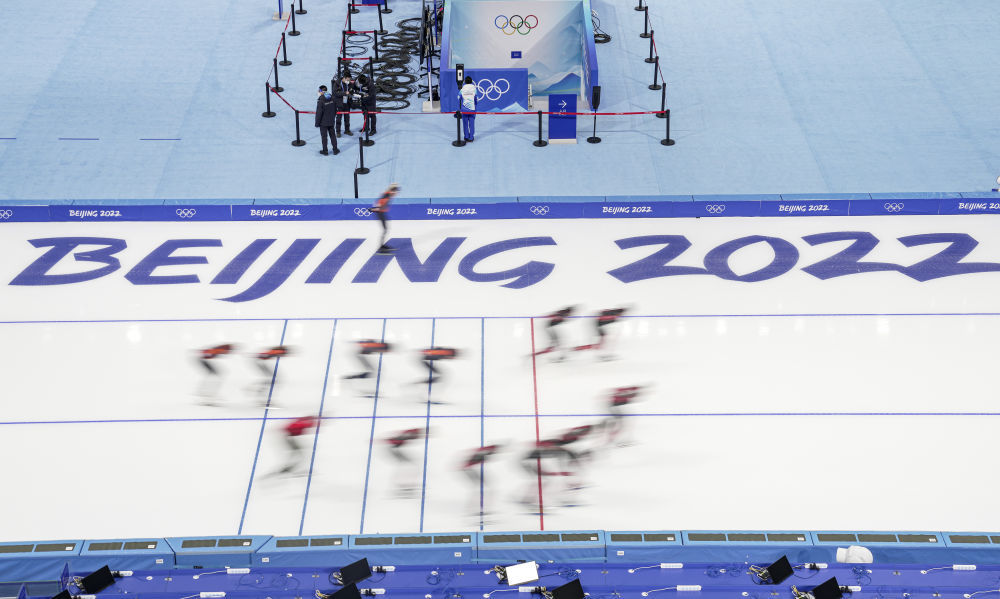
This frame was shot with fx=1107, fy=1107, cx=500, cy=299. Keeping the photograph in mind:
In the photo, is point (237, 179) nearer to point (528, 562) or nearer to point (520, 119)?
point (520, 119)

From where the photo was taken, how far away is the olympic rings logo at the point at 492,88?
2175 centimetres

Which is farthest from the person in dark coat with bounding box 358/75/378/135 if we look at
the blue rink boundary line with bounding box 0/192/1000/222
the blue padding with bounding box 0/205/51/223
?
the blue padding with bounding box 0/205/51/223

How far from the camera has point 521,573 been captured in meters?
10.1

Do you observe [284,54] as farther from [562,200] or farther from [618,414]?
[618,414]

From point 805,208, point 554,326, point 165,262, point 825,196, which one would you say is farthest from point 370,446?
point 825,196

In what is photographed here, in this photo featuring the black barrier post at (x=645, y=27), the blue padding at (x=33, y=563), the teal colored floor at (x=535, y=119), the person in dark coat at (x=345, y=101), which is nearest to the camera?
the blue padding at (x=33, y=563)

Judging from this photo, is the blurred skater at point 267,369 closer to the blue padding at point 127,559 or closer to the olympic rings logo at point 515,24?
the blue padding at point 127,559

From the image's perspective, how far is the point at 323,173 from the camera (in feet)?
65.6

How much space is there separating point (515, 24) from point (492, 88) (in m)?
2.18

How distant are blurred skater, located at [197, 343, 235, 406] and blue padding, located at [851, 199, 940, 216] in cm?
959

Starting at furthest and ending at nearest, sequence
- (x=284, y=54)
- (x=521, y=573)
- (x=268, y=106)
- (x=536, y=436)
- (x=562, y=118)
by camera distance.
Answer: (x=284, y=54)
(x=268, y=106)
(x=562, y=118)
(x=536, y=436)
(x=521, y=573)

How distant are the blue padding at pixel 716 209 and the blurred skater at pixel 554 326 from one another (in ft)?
10.3

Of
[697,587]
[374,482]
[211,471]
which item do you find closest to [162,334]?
[211,471]

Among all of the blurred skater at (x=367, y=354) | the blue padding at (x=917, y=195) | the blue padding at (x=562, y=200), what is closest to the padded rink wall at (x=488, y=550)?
the blurred skater at (x=367, y=354)
